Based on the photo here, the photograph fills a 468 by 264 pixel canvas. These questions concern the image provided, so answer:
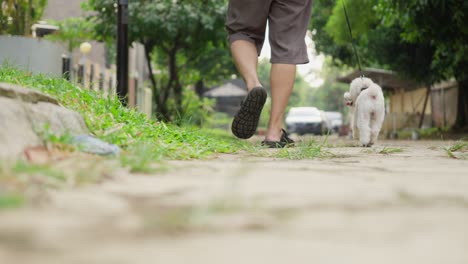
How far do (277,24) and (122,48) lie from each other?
3.20m

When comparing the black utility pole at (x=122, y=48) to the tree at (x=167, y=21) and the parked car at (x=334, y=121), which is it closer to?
the tree at (x=167, y=21)

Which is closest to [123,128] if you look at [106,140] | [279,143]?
[106,140]

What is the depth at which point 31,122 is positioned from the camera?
264cm

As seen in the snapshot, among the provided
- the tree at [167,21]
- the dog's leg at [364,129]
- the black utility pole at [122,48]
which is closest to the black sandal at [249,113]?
the dog's leg at [364,129]

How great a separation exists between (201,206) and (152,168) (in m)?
0.67

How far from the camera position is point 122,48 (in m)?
7.66

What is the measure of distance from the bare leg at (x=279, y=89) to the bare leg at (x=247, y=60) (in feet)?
0.50

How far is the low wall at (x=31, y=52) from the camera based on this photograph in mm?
8102

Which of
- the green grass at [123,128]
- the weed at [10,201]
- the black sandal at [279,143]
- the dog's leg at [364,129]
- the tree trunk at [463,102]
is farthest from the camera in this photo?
the tree trunk at [463,102]

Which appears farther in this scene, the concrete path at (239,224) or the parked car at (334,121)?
the parked car at (334,121)

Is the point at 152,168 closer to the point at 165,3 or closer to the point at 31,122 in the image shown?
the point at 31,122

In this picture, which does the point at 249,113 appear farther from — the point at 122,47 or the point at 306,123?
the point at 306,123

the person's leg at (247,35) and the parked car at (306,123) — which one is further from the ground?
the person's leg at (247,35)

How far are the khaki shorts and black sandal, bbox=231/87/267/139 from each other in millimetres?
490
